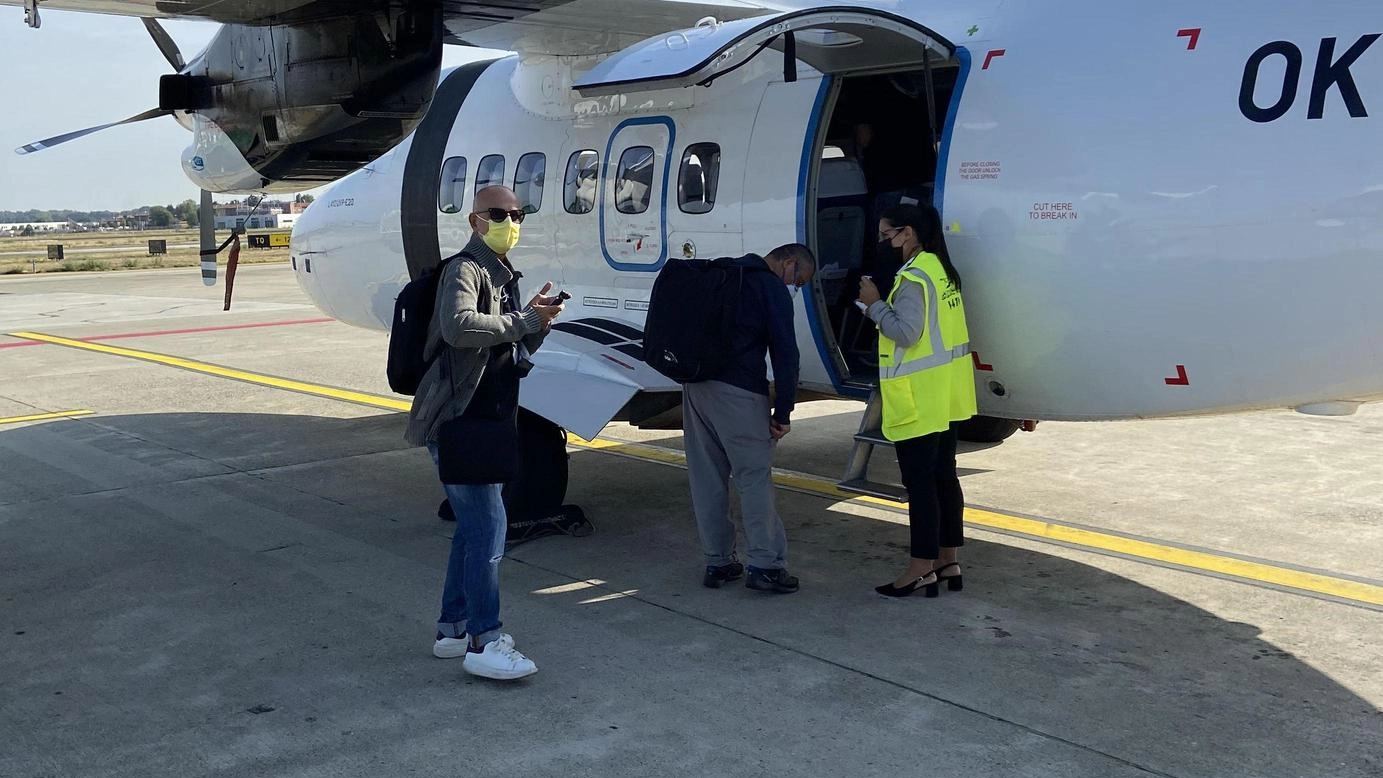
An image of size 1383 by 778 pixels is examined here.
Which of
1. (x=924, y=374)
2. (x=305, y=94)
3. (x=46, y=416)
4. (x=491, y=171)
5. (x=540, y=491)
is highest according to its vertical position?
(x=305, y=94)

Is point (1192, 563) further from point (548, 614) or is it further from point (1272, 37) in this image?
point (548, 614)

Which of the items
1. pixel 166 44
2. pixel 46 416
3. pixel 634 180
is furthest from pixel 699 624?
pixel 46 416

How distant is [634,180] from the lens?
28.3ft

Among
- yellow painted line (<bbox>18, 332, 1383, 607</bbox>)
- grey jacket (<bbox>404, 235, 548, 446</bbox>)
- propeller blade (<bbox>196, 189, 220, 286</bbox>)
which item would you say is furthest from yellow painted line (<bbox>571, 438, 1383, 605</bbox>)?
propeller blade (<bbox>196, 189, 220, 286</bbox>)

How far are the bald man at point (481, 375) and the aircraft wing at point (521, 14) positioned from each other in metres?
2.89

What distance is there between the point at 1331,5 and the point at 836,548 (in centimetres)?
383

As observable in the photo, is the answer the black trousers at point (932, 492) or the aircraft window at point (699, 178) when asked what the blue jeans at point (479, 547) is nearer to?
the black trousers at point (932, 492)

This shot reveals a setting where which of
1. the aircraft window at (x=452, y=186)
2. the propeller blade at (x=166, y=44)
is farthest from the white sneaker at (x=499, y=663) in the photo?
the propeller blade at (x=166, y=44)

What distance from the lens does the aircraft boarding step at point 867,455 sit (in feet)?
23.0

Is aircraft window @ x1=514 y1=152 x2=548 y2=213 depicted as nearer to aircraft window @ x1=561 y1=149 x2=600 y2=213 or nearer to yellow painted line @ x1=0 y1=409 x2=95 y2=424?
aircraft window @ x1=561 y1=149 x2=600 y2=213

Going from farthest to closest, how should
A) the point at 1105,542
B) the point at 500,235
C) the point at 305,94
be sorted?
the point at 305,94 → the point at 1105,542 → the point at 500,235

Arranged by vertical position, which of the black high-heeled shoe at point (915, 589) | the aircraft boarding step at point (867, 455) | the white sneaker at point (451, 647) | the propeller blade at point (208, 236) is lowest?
the white sneaker at point (451, 647)

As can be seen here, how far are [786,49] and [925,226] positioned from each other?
1.22 metres

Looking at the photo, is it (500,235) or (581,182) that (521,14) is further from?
(500,235)
